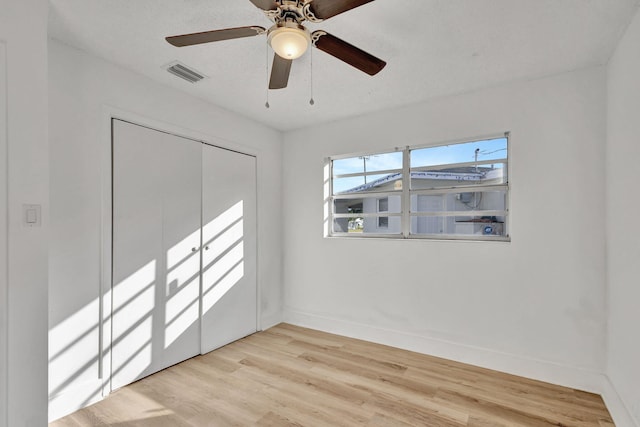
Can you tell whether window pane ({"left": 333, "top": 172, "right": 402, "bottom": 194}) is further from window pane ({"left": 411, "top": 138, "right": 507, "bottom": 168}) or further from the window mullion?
window pane ({"left": 411, "top": 138, "right": 507, "bottom": 168})

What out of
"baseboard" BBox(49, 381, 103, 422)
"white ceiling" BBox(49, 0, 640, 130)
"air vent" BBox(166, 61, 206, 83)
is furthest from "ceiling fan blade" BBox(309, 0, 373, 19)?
"baseboard" BBox(49, 381, 103, 422)

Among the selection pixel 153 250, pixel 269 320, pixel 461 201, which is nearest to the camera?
pixel 153 250

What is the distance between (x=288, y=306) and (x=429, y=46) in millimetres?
3278

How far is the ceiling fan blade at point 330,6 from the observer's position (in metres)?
1.33

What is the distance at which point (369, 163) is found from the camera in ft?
11.8

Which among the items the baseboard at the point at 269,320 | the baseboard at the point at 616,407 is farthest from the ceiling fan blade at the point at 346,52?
the baseboard at the point at 269,320

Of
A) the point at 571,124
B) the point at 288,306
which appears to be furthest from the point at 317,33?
the point at 288,306

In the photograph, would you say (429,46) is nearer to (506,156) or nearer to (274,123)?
(506,156)

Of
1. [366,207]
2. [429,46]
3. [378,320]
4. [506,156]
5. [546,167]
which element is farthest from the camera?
[366,207]

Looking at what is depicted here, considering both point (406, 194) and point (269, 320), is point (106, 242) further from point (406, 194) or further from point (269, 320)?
point (406, 194)

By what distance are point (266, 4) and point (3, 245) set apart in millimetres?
1745

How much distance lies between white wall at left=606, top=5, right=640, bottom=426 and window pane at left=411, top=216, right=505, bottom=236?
30.7 inches

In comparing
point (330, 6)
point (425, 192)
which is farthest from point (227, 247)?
point (330, 6)

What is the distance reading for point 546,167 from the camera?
2.56 metres
